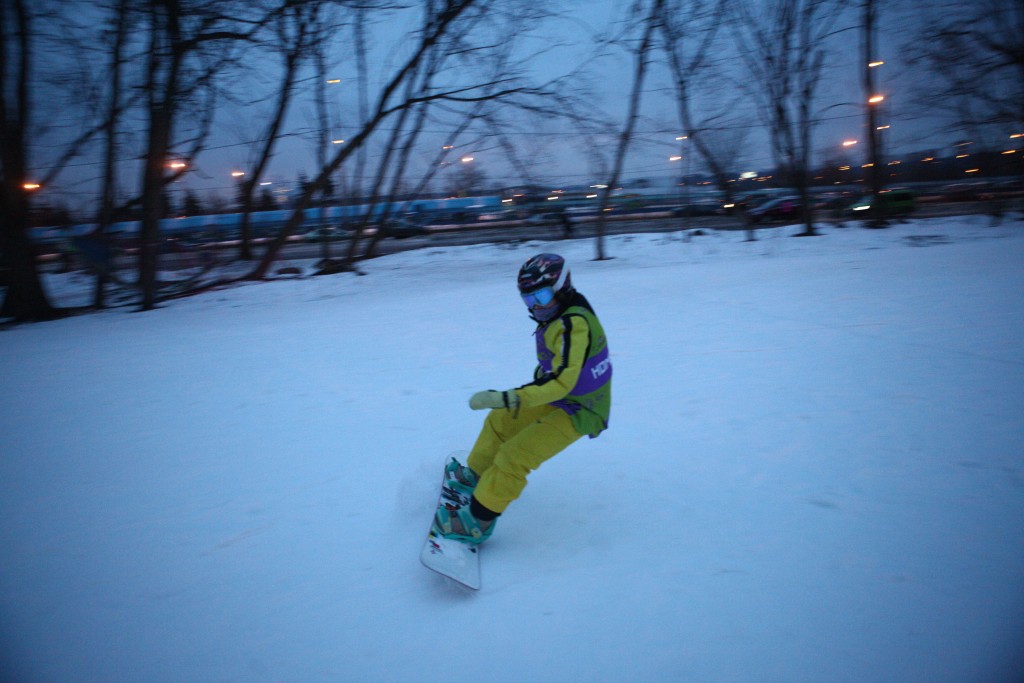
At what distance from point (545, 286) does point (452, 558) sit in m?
Answer: 1.56

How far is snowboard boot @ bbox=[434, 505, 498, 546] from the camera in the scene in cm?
300

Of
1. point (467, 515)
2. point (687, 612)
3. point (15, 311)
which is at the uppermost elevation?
point (15, 311)

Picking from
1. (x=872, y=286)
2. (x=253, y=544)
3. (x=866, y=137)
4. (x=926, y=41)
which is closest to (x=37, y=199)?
(x=253, y=544)

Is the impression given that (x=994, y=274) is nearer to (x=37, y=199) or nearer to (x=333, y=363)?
(x=333, y=363)

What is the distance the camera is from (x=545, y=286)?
9.61 ft

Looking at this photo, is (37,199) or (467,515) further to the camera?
(37,199)

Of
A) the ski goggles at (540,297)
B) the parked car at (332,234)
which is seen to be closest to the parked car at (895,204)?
the parked car at (332,234)

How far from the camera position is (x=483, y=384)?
5.91 metres

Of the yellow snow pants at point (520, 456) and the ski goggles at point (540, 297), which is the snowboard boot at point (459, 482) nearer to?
the yellow snow pants at point (520, 456)

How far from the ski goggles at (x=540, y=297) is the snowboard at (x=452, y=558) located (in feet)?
4.63

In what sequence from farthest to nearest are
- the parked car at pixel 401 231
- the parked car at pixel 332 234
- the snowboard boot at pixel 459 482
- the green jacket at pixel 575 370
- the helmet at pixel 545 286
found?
the parked car at pixel 332 234, the parked car at pixel 401 231, the snowboard boot at pixel 459 482, the helmet at pixel 545 286, the green jacket at pixel 575 370

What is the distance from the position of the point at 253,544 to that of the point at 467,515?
4.39 feet

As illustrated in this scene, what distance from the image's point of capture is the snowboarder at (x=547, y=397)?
2.82 m

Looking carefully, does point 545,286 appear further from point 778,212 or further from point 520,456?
point 778,212
